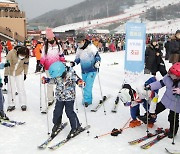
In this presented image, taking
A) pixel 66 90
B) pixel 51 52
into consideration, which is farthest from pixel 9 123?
pixel 51 52

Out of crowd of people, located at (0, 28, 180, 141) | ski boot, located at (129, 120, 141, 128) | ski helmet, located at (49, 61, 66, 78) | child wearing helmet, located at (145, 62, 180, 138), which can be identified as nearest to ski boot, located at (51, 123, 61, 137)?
crowd of people, located at (0, 28, 180, 141)

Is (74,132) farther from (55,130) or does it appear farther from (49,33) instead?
(49,33)

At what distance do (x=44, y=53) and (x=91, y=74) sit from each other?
1155 mm

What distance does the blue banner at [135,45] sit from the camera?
895 centimetres

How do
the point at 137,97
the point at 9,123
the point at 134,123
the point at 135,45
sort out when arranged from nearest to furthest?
1. the point at 137,97
2. the point at 134,123
3. the point at 9,123
4. the point at 135,45

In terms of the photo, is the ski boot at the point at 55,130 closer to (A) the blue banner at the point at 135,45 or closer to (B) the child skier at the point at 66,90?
(B) the child skier at the point at 66,90

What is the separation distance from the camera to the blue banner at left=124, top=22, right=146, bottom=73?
895 cm

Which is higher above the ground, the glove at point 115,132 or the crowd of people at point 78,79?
the crowd of people at point 78,79

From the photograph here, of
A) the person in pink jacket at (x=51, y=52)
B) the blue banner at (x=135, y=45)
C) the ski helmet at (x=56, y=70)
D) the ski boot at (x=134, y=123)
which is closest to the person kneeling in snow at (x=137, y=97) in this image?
the ski boot at (x=134, y=123)

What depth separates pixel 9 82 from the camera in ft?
21.3

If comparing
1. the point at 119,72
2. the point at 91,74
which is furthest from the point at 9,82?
the point at 119,72

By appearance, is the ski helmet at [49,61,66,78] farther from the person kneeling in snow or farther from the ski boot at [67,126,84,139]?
the person kneeling in snow

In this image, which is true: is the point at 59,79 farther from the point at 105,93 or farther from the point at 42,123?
the point at 105,93

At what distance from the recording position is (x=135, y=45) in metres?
9.02
